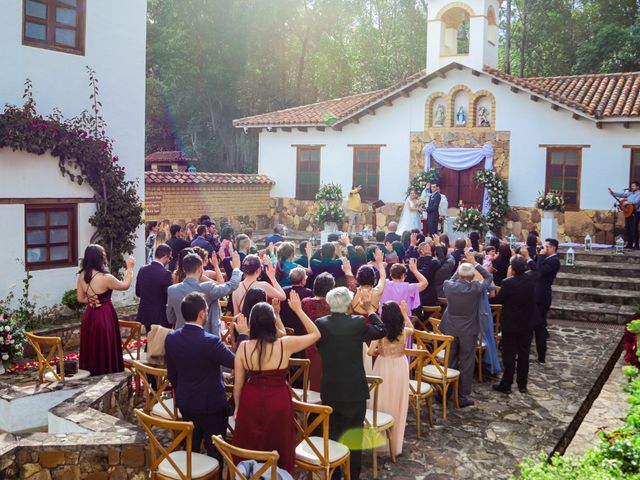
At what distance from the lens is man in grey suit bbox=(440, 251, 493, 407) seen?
7.98 metres

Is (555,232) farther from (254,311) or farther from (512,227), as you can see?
(254,311)

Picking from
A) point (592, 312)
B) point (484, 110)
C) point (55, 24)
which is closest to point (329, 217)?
point (484, 110)

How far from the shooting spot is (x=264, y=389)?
5004 millimetres

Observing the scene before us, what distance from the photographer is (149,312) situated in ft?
26.6

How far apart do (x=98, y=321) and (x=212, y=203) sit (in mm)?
13248

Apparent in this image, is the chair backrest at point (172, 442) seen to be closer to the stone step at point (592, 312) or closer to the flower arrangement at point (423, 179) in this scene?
the stone step at point (592, 312)

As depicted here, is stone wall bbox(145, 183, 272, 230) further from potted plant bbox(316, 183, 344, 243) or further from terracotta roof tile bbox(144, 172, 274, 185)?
potted plant bbox(316, 183, 344, 243)

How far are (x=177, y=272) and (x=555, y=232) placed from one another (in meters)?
13.2

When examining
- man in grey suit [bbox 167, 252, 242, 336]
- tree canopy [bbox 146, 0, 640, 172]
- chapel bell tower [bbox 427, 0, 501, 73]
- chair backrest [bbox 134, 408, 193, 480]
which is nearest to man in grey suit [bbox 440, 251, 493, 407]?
man in grey suit [bbox 167, 252, 242, 336]

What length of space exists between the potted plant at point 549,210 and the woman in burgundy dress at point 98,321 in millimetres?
13055

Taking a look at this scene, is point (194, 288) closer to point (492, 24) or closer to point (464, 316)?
point (464, 316)

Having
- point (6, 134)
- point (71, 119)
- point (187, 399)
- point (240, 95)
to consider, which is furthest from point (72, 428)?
point (240, 95)

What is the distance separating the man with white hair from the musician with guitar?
12.9 meters

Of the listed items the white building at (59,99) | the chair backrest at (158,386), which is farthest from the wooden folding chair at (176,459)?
the white building at (59,99)
